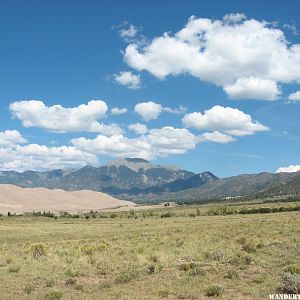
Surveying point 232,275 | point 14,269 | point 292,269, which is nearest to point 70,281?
point 14,269

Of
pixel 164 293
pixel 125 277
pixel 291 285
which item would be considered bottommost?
pixel 164 293

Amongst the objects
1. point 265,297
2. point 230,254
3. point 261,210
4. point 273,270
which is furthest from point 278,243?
point 261,210

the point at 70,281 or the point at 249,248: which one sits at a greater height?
the point at 249,248

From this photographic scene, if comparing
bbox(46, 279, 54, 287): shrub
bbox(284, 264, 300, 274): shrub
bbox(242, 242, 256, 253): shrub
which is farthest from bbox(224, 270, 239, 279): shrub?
bbox(242, 242, 256, 253): shrub


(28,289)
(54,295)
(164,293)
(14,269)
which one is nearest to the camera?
(164,293)

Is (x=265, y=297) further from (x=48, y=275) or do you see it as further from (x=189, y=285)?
(x=48, y=275)

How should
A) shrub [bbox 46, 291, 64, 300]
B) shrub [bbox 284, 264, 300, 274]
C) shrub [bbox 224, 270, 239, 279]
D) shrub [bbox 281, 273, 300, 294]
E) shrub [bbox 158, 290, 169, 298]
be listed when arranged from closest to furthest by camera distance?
shrub [bbox 281, 273, 300, 294] < shrub [bbox 158, 290, 169, 298] < shrub [bbox 46, 291, 64, 300] < shrub [bbox 284, 264, 300, 274] < shrub [bbox 224, 270, 239, 279]

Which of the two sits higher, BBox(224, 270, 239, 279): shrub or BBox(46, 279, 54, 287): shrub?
BBox(224, 270, 239, 279): shrub

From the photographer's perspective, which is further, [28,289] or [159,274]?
[159,274]

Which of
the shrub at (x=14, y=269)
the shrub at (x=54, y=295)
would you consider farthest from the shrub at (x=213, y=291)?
the shrub at (x=14, y=269)

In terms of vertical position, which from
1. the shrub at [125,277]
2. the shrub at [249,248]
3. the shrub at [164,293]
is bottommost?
the shrub at [164,293]

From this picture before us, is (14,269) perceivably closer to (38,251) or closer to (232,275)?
(38,251)

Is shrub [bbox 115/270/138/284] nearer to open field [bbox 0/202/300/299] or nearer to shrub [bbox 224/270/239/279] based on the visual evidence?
open field [bbox 0/202/300/299]

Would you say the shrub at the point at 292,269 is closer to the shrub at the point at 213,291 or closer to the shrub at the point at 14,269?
the shrub at the point at 213,291
